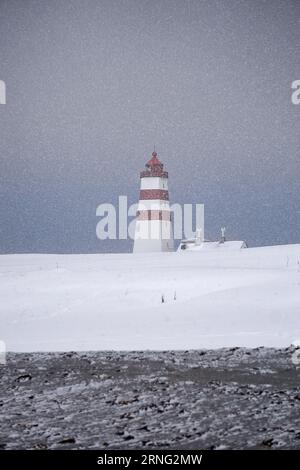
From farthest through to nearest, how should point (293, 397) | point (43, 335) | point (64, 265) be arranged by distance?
point (64, 265) → point (43, 335) → point (293, 397)

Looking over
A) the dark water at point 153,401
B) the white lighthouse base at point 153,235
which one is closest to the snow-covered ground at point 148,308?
the dark water at point 153,401

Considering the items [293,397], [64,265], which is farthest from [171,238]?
[293,397]

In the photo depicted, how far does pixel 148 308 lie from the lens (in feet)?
46.6

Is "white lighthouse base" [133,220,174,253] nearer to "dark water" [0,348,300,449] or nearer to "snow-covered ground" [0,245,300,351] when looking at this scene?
"snow-covered ground" [0,245,300,351]

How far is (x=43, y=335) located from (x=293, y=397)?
22.4ft

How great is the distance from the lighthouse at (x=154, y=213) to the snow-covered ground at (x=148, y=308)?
27990 millimetres

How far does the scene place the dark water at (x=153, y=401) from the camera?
445 cm

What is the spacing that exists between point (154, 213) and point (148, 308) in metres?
37.9

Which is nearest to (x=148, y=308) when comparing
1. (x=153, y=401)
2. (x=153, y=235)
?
(x=153, y=401)

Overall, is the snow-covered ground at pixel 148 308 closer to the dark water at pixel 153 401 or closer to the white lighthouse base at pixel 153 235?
the dark water at pixel 153 401

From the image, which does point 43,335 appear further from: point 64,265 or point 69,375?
point 64,265

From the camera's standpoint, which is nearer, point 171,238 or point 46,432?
point 46,432

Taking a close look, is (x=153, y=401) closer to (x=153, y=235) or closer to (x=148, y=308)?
(x=148, y=308)
